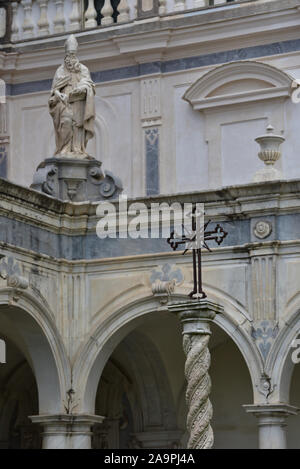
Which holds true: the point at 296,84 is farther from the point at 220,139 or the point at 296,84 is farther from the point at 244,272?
the point at 244,272

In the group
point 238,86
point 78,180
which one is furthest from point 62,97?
point 238,86

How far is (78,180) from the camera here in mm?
23750

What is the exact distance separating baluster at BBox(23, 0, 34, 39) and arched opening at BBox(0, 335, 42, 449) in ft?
20.7

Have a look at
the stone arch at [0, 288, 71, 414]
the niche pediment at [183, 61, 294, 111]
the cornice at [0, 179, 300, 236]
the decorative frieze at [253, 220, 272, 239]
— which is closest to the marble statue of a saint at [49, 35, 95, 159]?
the cornice at [0, 179, 300, 236]

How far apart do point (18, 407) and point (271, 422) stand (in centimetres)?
607

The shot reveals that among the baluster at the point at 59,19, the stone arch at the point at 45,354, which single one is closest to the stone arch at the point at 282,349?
the stone arch at the point at 45,354

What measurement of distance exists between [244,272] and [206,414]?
476cm

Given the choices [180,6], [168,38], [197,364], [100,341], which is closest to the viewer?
[197,364]

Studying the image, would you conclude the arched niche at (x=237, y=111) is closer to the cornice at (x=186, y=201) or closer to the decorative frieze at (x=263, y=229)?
the cornice at (x=186, y=201)

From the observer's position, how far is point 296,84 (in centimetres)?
2608

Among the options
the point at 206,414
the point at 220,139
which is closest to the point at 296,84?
the point at 220,139

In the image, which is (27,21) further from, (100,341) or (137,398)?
(100,341)

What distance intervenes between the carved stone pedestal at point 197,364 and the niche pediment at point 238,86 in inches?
350

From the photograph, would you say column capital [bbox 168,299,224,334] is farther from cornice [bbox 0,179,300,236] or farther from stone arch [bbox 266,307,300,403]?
cornice [bbox 0,179,300,236]
